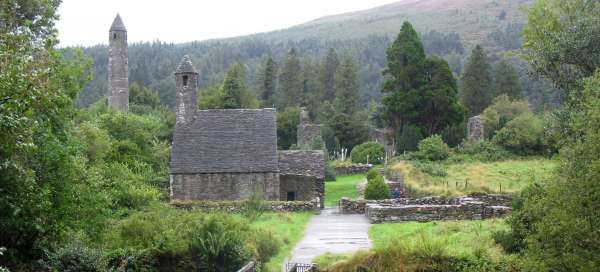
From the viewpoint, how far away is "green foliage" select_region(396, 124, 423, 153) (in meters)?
53.5

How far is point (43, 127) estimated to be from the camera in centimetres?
1639

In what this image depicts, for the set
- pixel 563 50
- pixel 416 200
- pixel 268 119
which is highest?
pixel 563 50

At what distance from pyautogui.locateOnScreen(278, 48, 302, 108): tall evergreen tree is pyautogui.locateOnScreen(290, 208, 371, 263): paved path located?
2210 inches

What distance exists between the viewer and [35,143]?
53.0ft

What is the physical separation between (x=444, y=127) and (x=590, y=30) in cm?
3115

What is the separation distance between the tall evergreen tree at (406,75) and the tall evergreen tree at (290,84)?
105 ft

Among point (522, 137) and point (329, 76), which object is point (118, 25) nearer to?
point (522, 137)

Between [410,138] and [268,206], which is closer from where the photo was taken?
[268,206]

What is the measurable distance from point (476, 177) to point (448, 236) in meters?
18.3

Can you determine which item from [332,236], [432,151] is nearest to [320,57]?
[432,151]

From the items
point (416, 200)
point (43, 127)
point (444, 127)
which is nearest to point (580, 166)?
point (43, 127)

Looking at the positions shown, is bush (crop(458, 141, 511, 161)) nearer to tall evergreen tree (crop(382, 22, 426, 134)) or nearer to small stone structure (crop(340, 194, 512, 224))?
tall evergreen tree (crop(382, 22, 426, 134))

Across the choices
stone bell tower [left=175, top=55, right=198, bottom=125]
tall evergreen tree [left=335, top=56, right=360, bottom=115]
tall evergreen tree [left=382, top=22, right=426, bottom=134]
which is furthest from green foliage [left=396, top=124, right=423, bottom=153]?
tall evergreen tree [left=335, top=56, right=360, bottom=115]

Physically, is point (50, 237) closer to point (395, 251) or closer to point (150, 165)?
point (395, 251)
